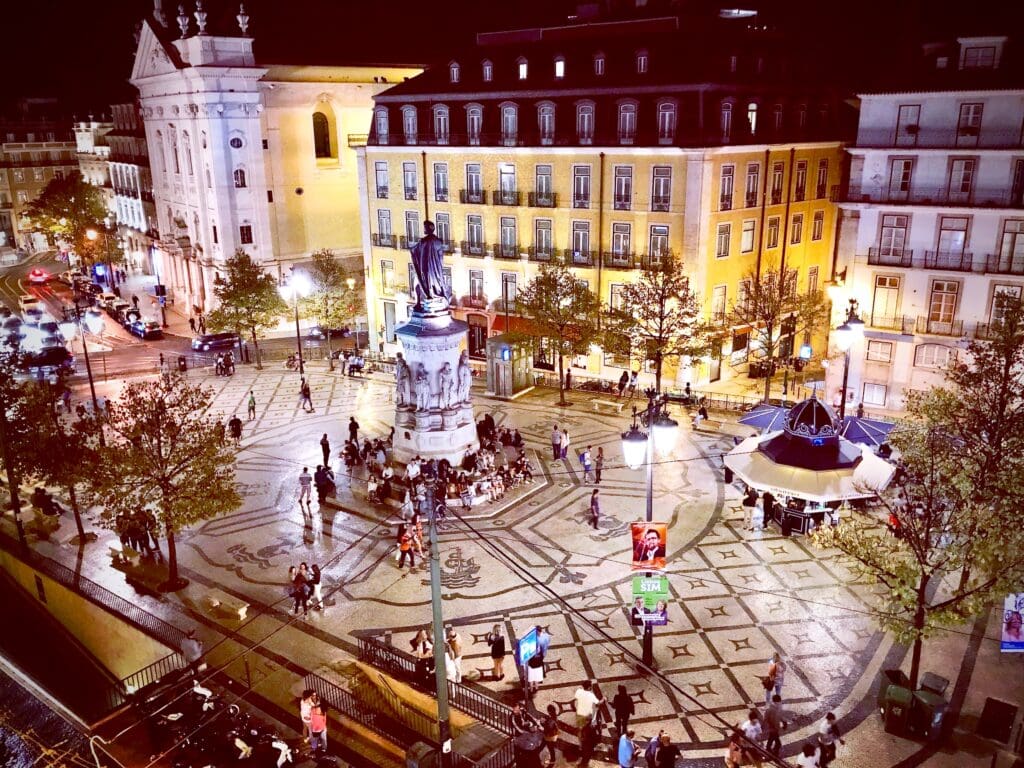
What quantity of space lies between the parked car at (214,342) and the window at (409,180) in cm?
1394

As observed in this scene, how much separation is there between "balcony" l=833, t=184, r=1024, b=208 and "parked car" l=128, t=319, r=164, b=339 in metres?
42.9

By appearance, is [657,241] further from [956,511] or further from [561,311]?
[956,511]

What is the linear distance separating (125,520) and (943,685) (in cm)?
1963

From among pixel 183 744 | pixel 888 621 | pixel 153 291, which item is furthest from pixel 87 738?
pixel 153 291

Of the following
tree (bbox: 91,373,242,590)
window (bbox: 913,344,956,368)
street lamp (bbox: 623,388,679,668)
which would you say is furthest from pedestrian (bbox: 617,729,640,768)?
window (bbox: 913,344,956,368)

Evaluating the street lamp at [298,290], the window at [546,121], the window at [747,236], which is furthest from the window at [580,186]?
the street lamp at [298,290]

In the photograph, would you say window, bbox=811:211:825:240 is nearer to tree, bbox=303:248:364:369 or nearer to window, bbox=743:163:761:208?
window, bbox=743:163:761:208

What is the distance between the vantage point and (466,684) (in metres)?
17.4

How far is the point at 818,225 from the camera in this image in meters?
43.4

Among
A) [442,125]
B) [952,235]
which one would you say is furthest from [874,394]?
[442,125]

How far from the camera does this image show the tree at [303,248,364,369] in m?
46.2

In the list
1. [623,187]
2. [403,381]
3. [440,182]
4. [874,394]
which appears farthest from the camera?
[440,182]

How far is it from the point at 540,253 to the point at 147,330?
28.9m

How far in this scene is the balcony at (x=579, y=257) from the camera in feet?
128
